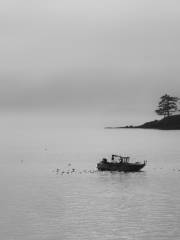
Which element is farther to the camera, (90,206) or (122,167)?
(122,167)

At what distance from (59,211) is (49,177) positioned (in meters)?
35.3

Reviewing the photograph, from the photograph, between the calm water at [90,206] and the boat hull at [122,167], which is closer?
the calm water at [90,206]

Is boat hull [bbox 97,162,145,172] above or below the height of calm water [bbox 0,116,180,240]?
above

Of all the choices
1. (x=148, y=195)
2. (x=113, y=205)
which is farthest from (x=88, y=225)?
(x=148, y=195)

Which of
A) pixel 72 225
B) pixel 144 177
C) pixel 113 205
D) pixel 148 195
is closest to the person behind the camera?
pixel 72 225

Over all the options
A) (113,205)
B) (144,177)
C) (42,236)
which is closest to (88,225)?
(42,236)

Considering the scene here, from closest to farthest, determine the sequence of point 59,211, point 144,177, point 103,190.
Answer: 1. point 59,211
2. point 103,190
3. point 144,177

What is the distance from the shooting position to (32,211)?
60938 millimetres

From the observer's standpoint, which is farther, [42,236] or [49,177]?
[49,177]

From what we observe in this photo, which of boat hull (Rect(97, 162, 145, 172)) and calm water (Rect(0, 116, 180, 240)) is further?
boat hull (Rect(97, 162, 145, 172))

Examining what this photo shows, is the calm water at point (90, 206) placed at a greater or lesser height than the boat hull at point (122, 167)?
lesser

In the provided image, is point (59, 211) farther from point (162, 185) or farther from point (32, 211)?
point (162, 185)

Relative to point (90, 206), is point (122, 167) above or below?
above

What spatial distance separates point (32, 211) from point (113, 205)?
30.8ft
